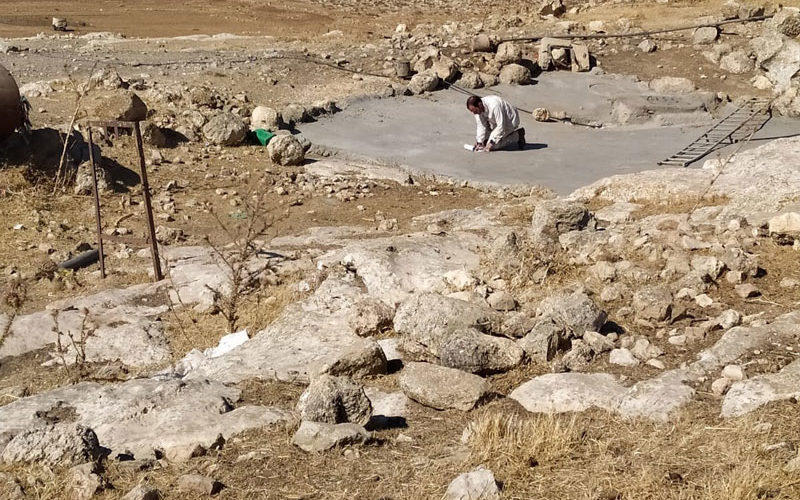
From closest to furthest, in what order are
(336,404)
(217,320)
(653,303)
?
(336,404), (653,303), (217,320)

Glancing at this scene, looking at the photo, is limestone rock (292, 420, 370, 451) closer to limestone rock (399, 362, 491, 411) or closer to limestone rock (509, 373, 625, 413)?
limestone rock (399, 362, 491, 411)

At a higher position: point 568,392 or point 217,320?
point 568,392

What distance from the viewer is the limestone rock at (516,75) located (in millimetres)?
15500

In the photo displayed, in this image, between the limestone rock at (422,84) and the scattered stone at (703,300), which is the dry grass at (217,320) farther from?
the limestone rock at (422,84)

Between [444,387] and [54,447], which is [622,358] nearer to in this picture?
[444,387]

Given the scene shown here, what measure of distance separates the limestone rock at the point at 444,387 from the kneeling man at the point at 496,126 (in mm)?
7665

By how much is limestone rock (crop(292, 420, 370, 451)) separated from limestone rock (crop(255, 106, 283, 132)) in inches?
366

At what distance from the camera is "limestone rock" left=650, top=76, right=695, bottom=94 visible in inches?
584

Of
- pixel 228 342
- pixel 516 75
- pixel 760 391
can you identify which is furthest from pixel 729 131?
pixel 760 391

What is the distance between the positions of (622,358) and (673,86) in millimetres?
11068

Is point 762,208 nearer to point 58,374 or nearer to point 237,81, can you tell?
point 58,374

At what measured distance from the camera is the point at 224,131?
1236cm

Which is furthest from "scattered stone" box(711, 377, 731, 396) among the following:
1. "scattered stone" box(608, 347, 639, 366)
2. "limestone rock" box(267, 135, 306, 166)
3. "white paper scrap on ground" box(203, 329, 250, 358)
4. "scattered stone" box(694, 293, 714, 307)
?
"limestone rock" box(267, 135, 306, 166)

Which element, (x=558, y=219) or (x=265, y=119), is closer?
(x=558, y=219)
